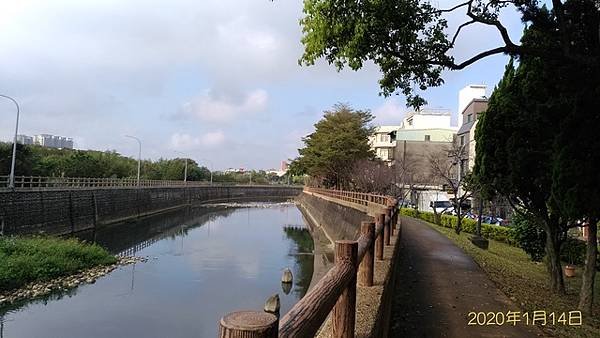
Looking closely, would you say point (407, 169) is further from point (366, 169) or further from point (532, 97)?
point (532, 97)

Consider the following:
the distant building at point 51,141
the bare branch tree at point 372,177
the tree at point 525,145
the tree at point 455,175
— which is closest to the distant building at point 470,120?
the tree at point 455,175

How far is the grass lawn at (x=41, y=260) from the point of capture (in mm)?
17734

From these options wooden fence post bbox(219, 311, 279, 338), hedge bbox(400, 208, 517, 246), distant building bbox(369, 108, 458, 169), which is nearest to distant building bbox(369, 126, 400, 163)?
distant building bbox(369, 108, 458, 169)

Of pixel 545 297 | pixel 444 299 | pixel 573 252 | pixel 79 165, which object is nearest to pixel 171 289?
pixel 444 299

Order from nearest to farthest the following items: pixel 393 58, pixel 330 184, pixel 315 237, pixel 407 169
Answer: pixel 393 58 < pixel 315 237 < pixel 407 169 < pixel 330 184

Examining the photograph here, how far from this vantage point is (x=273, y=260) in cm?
2762

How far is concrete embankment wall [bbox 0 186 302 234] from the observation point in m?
28.4

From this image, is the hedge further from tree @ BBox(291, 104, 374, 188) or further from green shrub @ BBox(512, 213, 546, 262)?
tree @ BBox(291, 104, 374, 188)

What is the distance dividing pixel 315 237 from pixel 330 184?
27.6 metres

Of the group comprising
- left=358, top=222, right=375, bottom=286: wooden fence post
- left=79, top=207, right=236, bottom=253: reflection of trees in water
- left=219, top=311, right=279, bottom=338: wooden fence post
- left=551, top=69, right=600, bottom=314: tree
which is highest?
left=551, top=69, right=600, bottom=314: tree

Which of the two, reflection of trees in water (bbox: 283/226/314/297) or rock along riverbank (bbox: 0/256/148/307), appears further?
reflection of trees in water (bbox: 283/226/314/297)

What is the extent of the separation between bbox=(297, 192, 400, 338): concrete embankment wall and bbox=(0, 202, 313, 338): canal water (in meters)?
2.00

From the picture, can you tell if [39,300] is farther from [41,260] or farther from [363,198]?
[363,198]

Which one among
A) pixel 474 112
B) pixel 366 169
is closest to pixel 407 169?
pixel 366 169
